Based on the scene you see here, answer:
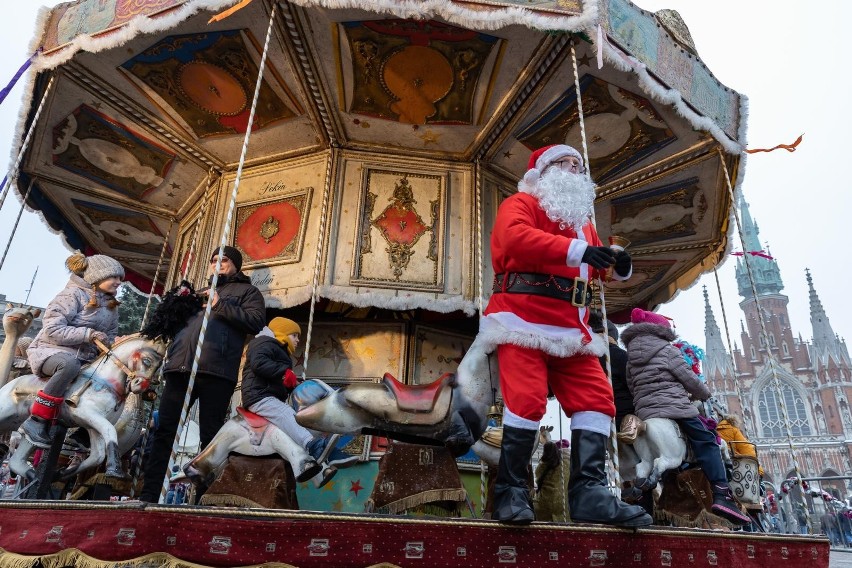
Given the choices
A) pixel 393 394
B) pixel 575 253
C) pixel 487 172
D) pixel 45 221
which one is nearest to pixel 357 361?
pixel 487 172

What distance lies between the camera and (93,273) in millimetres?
4656

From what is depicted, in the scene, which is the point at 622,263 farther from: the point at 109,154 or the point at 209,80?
the point at 109,154

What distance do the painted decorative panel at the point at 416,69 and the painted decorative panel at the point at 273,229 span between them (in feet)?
5.01

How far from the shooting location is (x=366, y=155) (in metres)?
7.36

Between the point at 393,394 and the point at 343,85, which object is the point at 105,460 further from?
the point at 343,85

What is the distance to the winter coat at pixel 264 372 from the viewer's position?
3877 mm

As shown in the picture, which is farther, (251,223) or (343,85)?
(251,223)

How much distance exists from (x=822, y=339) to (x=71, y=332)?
76.6 m

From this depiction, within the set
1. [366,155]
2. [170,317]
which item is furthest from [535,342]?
[366,155]

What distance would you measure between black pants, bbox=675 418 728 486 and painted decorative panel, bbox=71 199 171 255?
337 inches

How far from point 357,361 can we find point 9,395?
11.8 feet

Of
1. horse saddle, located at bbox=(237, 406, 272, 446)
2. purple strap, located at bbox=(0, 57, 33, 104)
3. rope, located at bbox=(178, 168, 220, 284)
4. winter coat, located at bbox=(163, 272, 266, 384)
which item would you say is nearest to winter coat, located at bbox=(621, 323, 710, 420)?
horse saddle, located at bbox=(237, 406, 272, 446)

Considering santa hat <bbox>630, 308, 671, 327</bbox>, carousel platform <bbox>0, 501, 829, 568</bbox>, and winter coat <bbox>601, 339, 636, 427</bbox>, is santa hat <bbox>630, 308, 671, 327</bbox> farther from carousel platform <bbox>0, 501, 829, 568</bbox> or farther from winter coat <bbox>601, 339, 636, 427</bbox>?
carousel platform <bbox>0, 501, 829, 568</bbox>

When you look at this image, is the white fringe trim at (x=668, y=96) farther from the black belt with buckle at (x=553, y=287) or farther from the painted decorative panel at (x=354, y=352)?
the painted decorative panel at (x=354, y=352)
